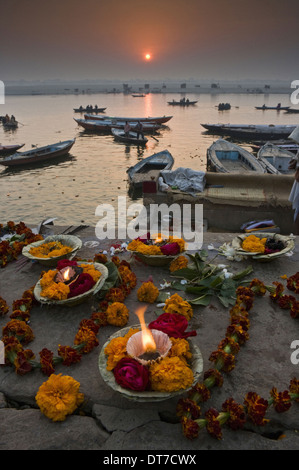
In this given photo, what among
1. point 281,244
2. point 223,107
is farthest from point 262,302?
point 223,107

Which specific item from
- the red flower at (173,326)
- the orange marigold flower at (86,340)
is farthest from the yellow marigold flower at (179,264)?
the orange marigold flower at (86,340)

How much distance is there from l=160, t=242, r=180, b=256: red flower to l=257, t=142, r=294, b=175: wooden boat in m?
13.4

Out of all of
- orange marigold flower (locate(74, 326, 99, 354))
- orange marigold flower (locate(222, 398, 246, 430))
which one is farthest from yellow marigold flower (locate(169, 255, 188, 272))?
orange marigold flower (locate(222, 398, 246, 430))

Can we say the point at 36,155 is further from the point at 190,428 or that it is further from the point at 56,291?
the point at 190,428

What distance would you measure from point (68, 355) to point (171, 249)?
2.16 m

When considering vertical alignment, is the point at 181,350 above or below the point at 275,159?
below

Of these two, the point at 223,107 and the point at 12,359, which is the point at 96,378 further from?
the point at 223,107

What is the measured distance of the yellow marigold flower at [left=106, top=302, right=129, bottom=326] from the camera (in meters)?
3.62

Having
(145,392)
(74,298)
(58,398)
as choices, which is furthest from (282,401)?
(74,298)

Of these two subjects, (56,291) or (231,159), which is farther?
(231,159)

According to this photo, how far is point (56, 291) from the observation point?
366 centimetres

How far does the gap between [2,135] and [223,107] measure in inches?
2062

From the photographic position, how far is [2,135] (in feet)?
132

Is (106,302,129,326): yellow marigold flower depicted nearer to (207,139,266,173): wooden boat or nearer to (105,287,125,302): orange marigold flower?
(105,287,125,302): orange marigold flower
